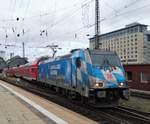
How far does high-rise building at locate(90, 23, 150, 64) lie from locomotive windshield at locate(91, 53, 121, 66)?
83.2 feet

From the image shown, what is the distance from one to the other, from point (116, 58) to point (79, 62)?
2.00 metres

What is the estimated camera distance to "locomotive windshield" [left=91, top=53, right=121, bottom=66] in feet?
51.6

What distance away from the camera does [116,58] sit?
1656cm

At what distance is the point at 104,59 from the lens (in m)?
16.1

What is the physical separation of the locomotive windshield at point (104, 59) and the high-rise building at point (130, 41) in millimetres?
25358

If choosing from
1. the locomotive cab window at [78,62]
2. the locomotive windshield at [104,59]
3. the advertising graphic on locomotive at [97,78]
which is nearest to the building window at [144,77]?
the advertising graphic on locomotive at [97,78]

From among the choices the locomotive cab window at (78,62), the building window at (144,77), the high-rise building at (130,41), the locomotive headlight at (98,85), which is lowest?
the building window at (144,77)

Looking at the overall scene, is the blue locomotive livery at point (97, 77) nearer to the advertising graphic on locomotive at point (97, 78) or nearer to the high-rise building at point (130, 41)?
the advertising graphic on locomotive at point (97, 78)

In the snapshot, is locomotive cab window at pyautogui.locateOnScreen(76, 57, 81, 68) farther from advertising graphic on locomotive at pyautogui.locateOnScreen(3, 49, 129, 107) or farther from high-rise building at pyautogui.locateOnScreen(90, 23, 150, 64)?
high-rise building at pyautogui.locateOnScreen(90, 23, 150, 64)

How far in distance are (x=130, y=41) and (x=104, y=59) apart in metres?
34.2

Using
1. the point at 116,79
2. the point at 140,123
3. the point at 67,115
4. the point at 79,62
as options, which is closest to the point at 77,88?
the point at 79,62

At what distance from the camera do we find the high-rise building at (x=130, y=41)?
43.5 meters

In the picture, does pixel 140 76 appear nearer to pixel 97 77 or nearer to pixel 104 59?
pixel 104 59

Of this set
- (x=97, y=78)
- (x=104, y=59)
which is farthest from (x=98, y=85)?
(x=104, y=59)
